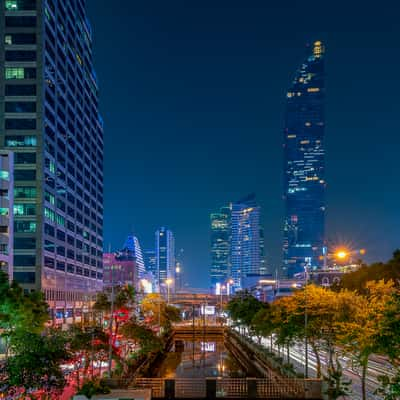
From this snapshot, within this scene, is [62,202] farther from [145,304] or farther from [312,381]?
[312,381]

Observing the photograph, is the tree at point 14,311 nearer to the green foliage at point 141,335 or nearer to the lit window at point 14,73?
the green foliage at point 141,335

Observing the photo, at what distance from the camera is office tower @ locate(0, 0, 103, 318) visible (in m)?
88.7

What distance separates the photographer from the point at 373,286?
28.7m

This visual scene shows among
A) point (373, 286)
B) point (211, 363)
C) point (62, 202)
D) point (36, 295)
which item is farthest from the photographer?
point (62, 202)

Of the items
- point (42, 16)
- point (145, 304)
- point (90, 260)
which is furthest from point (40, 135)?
point (90, 260)

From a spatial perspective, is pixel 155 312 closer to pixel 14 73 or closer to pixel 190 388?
pixel 14 73

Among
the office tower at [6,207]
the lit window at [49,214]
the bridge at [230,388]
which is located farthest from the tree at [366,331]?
the lit window at [49,214]

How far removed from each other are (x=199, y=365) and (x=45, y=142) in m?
53.2

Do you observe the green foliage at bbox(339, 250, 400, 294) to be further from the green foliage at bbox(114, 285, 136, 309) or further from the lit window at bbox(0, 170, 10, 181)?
the lit window at bbox(0, 170, 10, 181)

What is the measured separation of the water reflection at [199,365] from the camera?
59.1 m

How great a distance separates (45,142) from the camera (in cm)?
9256

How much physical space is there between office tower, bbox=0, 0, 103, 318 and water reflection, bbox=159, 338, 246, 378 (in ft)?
93.4

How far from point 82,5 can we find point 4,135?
189ft

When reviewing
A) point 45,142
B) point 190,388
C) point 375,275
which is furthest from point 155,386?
point 45,142
